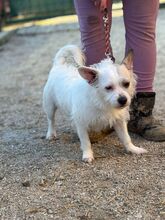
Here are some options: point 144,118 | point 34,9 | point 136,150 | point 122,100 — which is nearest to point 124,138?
point 136,150

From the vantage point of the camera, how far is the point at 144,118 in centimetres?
373

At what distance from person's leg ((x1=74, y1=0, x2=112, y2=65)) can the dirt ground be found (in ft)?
1.99

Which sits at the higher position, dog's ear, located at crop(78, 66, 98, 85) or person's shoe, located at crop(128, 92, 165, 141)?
dog's ear, located at crop(78, 66, 98, 85)

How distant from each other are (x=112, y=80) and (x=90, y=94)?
0.22m

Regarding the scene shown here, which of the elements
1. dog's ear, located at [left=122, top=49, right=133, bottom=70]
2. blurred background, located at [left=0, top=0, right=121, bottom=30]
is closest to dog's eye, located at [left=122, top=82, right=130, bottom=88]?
dog's ear, located at [left=122, top=49, right=133, bottom=70]

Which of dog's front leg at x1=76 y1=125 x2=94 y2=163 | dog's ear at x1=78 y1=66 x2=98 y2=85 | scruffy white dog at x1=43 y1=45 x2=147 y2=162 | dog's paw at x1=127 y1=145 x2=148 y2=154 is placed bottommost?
dog's paw at x1=127 y1=145 x2=148 y2=154

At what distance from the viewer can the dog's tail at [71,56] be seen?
11.9ft

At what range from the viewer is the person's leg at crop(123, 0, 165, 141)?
11.3 feet

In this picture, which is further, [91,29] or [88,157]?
[91,29]

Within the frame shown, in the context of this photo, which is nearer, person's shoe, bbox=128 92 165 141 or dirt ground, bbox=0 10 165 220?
dirt ground, bbox=0 10 165 220

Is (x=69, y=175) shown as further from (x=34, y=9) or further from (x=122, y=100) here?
(x=34, y=9)

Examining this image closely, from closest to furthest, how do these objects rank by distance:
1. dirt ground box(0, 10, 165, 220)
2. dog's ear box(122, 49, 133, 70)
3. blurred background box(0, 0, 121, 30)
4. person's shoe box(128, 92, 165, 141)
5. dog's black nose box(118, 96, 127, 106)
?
dirt ground box(0, 10, 165, 220)
dog's black nose box(118, 96, 127, 106)
dog's ear box(122, 49, 133, 70)
person's shoe box(128, 92, 165, 141)
blurred background box(0, 0, 121, 30)

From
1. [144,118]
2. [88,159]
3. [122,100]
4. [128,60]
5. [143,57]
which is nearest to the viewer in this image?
[122,100]

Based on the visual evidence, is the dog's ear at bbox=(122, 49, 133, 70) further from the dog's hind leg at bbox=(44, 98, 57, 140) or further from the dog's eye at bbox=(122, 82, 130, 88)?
the dog's hind leg at bbox=(44, 98, 57, 140)
